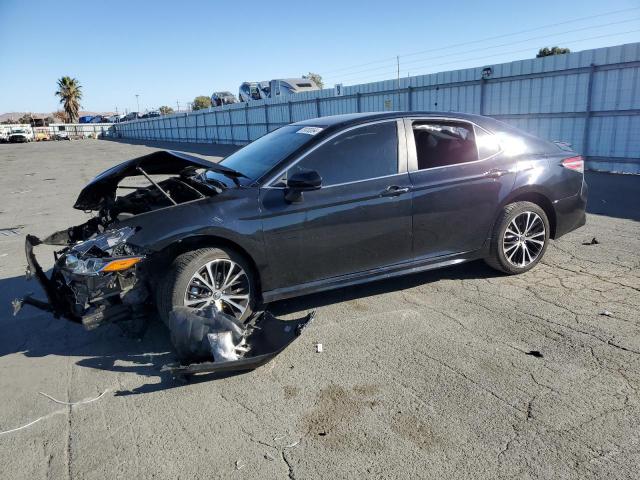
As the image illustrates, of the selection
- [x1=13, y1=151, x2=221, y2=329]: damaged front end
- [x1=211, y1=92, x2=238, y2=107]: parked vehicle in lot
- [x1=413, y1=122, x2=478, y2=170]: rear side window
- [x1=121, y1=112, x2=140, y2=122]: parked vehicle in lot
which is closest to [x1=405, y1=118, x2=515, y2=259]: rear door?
[x1=413, y1=122, x2=478, y2=170]: rear side window

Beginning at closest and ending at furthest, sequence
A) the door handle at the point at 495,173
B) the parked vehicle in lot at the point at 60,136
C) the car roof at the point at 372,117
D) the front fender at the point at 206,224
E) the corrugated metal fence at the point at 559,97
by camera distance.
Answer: the front fender at the point at 206,224
the car roof at the point at 372,117
the door handle at the point at 495,173
the corrugated metal fence at the point at 559,97
the parked vehicle in lot at the point at 60,136

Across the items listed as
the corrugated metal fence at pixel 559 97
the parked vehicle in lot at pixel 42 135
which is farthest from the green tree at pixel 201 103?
the corrugated metal fence at pixel 559 97

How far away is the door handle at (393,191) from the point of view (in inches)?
170

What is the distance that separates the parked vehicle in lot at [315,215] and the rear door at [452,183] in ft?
0.04

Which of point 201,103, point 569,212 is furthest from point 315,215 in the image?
point 201,103

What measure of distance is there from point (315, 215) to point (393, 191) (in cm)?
78

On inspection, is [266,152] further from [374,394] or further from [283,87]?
[283,87]

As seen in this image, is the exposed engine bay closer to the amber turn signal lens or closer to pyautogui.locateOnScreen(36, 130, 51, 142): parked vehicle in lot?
the amber turn signal lens

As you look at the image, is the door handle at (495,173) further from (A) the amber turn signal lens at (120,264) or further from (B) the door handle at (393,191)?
(A) the amber turn signal lens at (120,264)

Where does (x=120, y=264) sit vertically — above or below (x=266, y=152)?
below

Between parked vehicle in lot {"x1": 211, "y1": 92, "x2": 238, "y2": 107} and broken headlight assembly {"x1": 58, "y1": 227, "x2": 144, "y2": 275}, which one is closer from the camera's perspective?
broken headlight assembly {"x1": 58, "y1": 227, "x2": 144, "y2": 275}

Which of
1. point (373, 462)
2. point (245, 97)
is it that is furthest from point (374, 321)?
point (245, 97)

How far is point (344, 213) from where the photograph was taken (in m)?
4.16

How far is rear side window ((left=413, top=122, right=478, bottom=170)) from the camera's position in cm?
462
